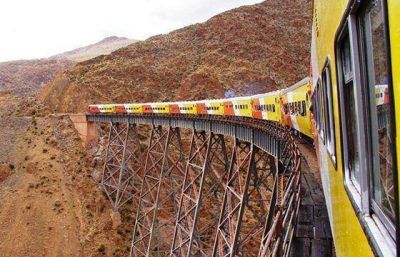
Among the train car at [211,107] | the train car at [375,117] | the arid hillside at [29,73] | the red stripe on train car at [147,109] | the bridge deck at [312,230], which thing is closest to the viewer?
the train car at [375,117]

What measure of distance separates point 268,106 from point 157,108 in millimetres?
10167

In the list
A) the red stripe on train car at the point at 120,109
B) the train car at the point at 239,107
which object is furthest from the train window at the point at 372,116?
the red stripe on train car at the point at 120,109

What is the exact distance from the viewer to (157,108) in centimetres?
2458

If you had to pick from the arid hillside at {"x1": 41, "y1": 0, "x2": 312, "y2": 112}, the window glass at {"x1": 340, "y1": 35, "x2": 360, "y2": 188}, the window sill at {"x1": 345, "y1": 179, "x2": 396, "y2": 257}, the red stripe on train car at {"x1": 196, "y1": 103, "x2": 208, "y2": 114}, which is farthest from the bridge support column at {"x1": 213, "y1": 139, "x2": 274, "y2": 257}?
the arid hillside at {"x1": 41, "y1": 0, "x2": 312, "y2": 112}

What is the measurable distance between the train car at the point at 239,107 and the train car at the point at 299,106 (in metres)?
3.63

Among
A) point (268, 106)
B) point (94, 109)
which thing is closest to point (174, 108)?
point (268, 106)

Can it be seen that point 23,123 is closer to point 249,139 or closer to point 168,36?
point 249,139

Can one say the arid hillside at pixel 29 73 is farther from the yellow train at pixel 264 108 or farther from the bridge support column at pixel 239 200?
the bridge support column at pixel 239 200

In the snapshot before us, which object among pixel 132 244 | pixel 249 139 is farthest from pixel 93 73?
pixel 249 139

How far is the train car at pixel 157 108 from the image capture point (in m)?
23.7

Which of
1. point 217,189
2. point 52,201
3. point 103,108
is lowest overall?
point 52,201

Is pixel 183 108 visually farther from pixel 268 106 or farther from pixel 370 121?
pixel 370 121

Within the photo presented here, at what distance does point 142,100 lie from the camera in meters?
44.4

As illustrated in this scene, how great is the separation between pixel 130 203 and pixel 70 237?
4.27m
